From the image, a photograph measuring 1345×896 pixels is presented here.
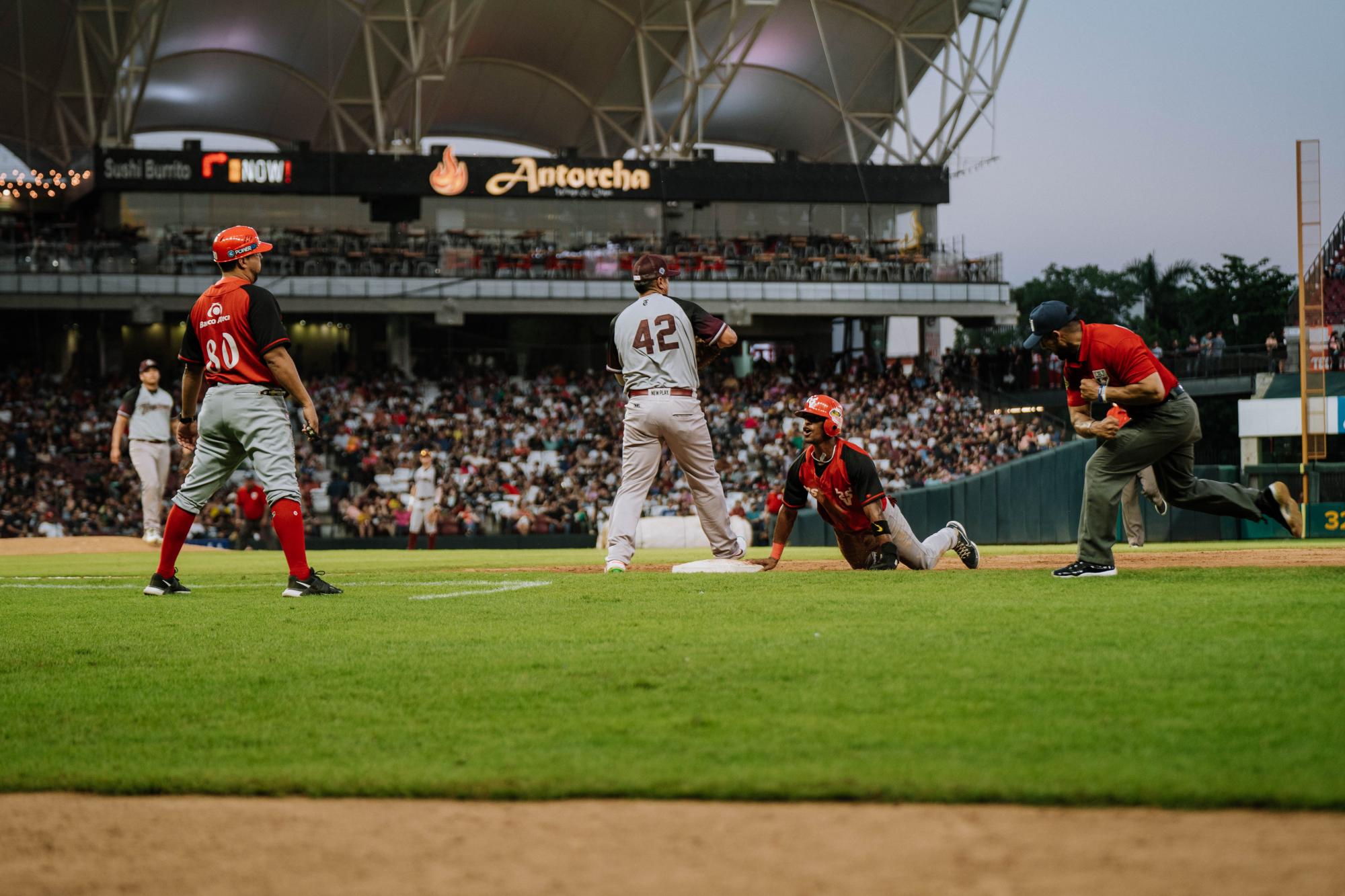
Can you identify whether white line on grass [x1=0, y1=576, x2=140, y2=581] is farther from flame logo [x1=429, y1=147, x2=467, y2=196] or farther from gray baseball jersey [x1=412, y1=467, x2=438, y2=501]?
flame logo [x1=429, y1=147, x2=467, y2=196]

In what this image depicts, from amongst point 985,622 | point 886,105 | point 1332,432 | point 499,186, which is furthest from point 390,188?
A: point 985,622

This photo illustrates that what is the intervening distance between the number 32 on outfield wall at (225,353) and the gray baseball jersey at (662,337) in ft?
→ 8.30

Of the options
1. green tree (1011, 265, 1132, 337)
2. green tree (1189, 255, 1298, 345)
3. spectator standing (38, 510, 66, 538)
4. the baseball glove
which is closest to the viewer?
the baseball glove

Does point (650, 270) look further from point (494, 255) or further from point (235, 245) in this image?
point (494, 255)

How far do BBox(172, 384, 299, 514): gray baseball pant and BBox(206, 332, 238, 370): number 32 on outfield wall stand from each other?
0.12 m

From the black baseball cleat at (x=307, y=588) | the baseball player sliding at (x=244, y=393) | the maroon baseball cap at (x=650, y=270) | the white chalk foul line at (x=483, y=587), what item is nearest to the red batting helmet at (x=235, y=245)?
the baseball player sliding at (x=244, y=393)

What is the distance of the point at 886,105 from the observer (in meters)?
54.0

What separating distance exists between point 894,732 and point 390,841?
1409 mm

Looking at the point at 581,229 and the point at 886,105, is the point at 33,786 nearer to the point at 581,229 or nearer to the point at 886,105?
the point at 581,229

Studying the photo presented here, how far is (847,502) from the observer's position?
31.5 feet

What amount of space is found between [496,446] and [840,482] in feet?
86.6

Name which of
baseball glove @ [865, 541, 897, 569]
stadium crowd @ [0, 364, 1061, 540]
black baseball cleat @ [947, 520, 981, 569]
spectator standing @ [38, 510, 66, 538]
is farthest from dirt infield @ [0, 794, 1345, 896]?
spectator standing @ [38, 510, 66, 538]

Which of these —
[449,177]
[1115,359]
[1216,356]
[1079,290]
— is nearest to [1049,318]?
[1115,359]

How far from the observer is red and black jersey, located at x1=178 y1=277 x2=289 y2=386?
7.93m
